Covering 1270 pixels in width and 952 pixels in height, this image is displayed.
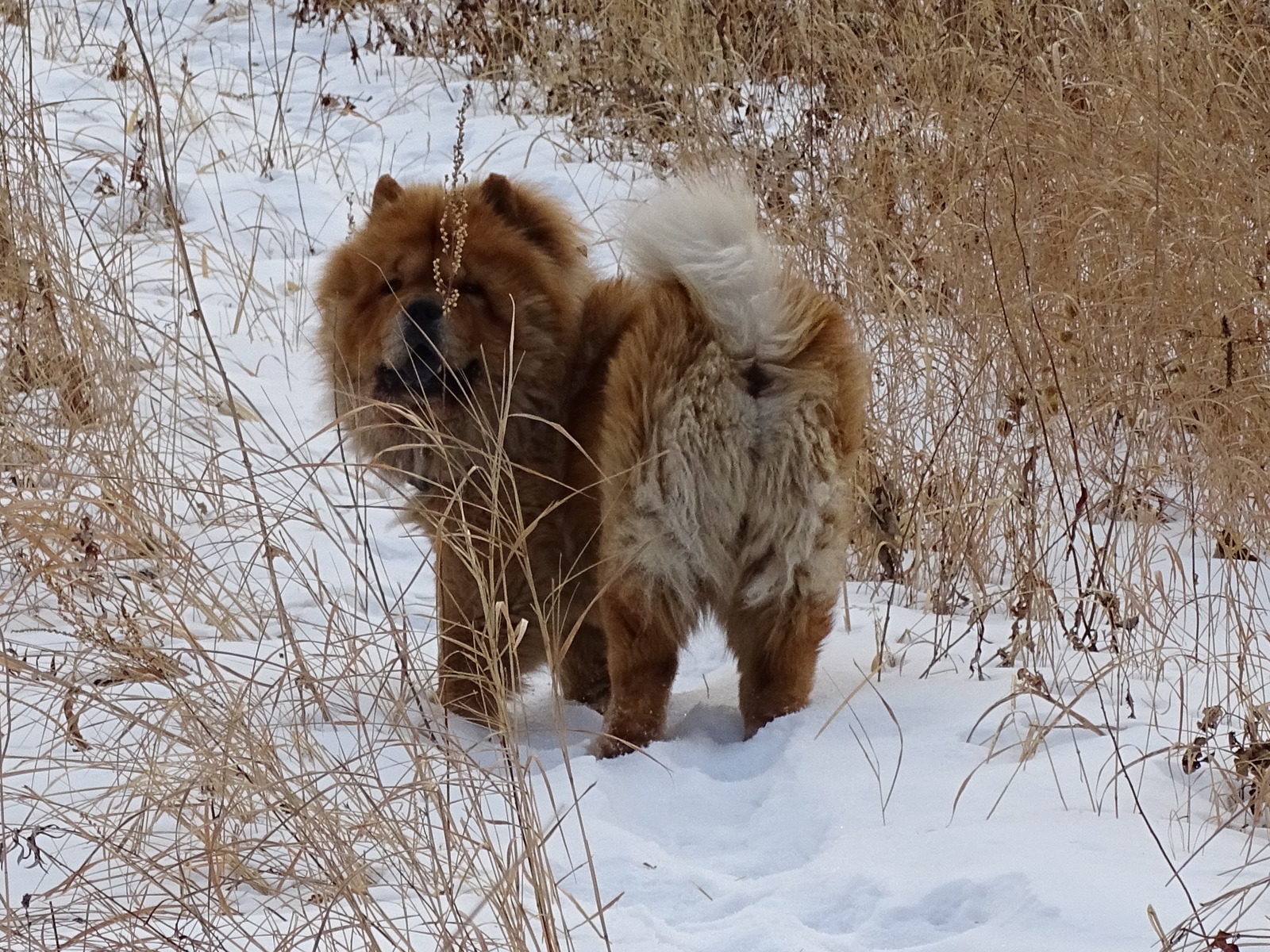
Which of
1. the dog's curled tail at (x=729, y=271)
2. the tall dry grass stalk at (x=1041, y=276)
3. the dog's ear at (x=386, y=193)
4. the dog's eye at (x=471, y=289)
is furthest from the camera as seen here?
the dog's ear at (x=386, y=193)

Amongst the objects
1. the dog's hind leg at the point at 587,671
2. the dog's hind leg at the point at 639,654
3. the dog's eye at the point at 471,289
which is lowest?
the dog's hind leg at the point at 587,671

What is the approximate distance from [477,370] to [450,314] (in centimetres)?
20

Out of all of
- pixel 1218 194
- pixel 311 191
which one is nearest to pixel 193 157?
pixel 311 191

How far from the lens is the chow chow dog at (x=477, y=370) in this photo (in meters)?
3.14

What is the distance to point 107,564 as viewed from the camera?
3.23 meters

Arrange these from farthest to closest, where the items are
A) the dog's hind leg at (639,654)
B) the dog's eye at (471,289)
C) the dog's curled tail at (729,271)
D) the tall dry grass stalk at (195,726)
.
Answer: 1. the dog's eye at (471,289)
2. the dog's hind leg at (639,654)
3. the dog's curled tail at (729,271)
4. the tall dry grass stalk at (195,726)

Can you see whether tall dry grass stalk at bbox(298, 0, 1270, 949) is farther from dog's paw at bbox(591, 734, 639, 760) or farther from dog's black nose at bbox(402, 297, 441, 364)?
dog's black nose at bbox(402, 297, 441, 364)

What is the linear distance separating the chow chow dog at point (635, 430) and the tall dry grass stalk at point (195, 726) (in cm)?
28

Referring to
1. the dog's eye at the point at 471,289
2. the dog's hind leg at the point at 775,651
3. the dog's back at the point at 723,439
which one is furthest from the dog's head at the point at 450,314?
the dog's hind leg at the point at 775,651

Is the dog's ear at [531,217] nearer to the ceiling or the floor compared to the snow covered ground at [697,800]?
nearer to the ceiling

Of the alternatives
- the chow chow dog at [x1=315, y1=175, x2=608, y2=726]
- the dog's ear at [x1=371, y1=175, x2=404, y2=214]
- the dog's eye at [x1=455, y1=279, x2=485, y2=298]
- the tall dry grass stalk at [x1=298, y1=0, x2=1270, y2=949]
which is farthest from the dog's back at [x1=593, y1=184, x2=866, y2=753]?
the dog's ear at [x1=371, y1=175, x2=404, y2=214]

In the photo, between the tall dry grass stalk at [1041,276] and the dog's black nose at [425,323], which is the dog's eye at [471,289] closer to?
the dog's black nose at [425,323]

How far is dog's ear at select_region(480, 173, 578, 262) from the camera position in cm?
342

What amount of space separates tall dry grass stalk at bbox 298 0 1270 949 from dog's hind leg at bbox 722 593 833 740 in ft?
0.80
